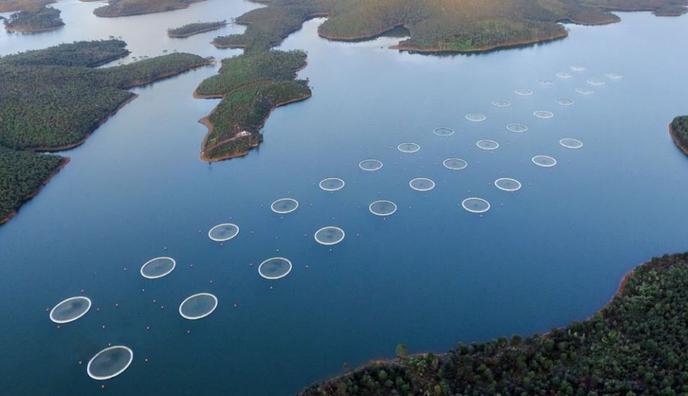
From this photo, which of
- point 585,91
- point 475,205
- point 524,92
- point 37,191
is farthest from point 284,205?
point 585,91

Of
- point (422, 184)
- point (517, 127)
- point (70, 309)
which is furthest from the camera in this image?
point (517, 127)

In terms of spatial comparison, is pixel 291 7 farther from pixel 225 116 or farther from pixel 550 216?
pixel 550 216

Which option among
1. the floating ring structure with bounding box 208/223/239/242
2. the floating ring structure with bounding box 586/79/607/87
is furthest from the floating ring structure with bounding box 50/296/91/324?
the floating ring structure with bounding box 586/79/607/87

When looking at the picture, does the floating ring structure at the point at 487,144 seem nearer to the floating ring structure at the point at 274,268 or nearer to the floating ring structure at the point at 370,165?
the floating ring structure at the point at 370,165

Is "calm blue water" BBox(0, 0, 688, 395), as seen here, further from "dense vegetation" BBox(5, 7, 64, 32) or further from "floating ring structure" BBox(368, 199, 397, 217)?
"dense vegetation" BBox(5, 7, 64, 32)

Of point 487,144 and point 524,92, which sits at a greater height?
point 524,92

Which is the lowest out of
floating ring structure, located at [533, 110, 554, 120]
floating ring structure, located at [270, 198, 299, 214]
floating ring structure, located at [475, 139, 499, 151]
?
floating ring structure, located at [270, 198, 299, 214]

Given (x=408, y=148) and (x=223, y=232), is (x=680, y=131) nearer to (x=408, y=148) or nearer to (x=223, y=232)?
(x=408, y=148)
